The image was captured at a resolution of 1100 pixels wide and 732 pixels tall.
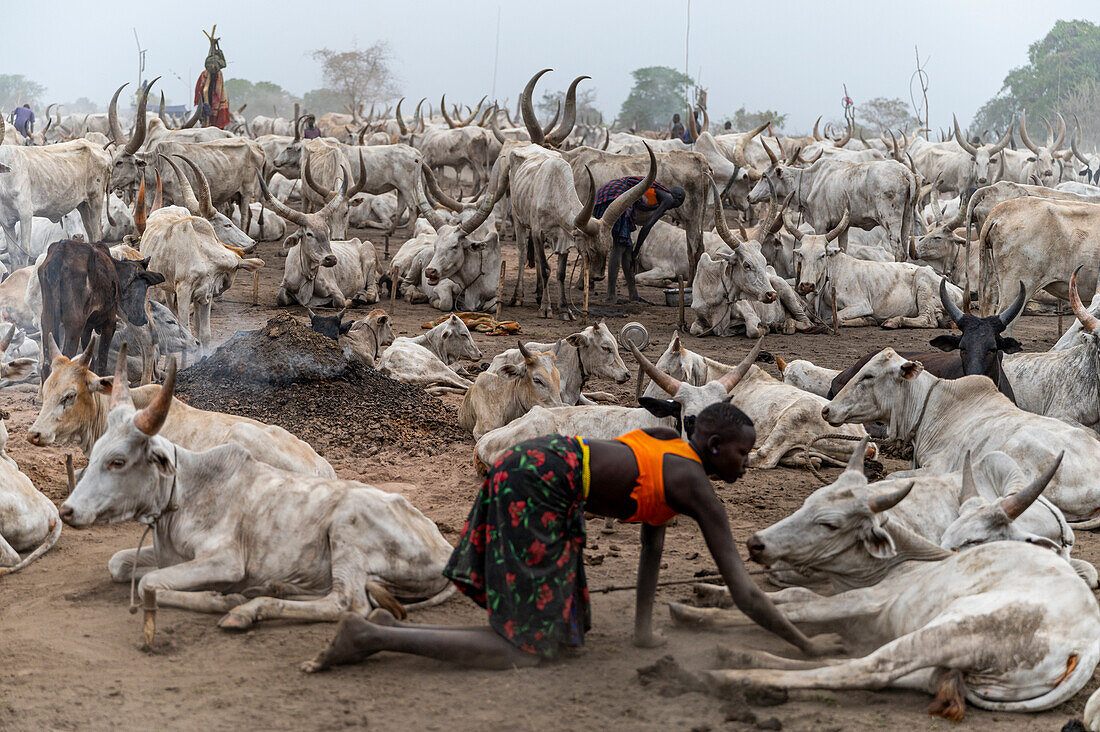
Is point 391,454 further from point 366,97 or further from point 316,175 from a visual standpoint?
point 366,97

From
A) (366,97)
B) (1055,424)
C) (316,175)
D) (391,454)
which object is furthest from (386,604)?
(366,97)

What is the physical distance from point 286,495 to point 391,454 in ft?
9.70

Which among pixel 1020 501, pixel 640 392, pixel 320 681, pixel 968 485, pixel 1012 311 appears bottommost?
pixel 320 681

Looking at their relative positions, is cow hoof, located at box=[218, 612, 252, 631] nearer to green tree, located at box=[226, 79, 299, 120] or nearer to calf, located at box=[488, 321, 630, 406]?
calf, located at box=[488, 321, 630, 406]

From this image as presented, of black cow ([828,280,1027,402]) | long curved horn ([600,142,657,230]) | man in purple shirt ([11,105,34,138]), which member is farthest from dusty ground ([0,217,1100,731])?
man in purple shirt ([11,105,34,138])

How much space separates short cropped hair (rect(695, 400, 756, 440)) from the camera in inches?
161

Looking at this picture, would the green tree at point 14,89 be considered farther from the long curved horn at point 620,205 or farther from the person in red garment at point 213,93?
the long curved horn at point 620,205

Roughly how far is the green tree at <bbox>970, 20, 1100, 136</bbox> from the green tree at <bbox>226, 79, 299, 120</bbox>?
1664 inches

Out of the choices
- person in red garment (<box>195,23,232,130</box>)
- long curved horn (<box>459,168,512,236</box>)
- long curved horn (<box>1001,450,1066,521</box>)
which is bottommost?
long curved horn (<box>1001,450,1066,521</box>)

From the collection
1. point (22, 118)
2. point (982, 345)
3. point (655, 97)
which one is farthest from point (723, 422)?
point (655, 97)

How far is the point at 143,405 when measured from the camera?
5.93 m

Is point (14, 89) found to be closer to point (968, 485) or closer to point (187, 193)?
Answer: point (187, 193)

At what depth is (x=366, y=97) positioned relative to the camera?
197 feet

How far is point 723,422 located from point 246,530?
2162 mm
